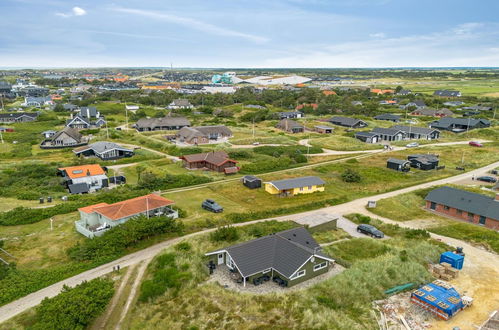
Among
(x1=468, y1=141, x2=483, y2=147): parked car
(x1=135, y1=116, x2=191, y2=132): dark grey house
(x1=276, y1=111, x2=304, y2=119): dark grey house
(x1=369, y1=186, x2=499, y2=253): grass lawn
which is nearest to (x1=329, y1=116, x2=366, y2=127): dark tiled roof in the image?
(x1=276, y1=111, x2=304, y2=119): dark grey house

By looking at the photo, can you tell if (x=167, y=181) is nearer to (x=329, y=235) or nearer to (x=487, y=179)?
(x=329, y=235)

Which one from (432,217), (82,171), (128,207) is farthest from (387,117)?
(128,207)

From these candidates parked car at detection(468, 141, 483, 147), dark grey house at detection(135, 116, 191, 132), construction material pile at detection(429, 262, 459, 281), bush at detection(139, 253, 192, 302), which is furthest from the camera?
dark grey house at detection(135, 116, 191, 132)

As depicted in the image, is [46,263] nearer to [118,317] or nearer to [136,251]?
[136,251]

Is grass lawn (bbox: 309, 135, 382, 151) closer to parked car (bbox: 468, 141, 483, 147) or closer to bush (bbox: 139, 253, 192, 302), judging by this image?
parked car (bbox: 468, 141, 483, 147)

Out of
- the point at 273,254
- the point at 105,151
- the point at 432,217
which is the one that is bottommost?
the point at 432,217

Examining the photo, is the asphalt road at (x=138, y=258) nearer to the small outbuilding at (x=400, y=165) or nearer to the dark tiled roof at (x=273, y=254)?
the dark tiled roof at (x=273, y=254)

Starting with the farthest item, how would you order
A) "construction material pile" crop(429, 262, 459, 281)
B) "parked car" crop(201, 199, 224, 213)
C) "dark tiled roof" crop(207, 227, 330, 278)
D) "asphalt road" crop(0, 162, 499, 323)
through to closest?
"parked car" crop(201, 199, 224, 213), "construction material pile" crop(429, 262, 459, 281), "dark tiled roof" crop(207, 227, 330, 278), "asphalt road" crop(0, 162, 499, 323)
